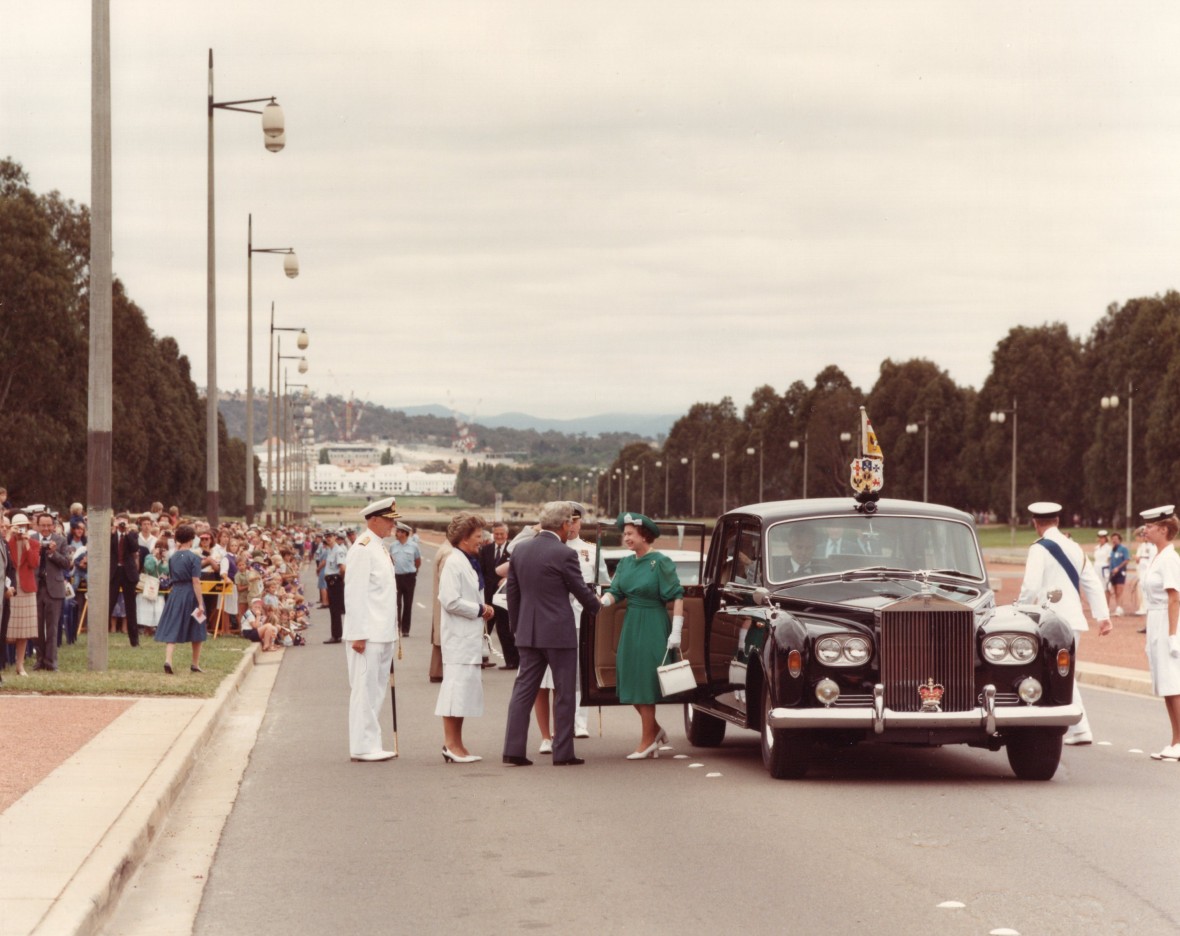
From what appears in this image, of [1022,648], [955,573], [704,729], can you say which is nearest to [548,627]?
[704,729]

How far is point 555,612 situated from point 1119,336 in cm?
11820

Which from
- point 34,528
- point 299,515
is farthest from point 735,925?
point 299,515

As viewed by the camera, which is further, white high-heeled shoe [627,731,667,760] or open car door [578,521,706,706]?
open car door [578,521,706,706]

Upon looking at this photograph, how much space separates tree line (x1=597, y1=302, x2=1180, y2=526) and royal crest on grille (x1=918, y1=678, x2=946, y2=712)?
83.6m

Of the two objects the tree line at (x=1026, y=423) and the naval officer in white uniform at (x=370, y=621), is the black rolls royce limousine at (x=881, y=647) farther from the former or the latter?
the tree line at (x=1026, y=423)

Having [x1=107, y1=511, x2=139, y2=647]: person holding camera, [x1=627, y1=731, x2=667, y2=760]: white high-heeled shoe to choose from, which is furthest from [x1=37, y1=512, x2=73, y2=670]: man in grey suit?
[x1=627, y1=731, x2=667, y2=760]: white high-heeled shoe

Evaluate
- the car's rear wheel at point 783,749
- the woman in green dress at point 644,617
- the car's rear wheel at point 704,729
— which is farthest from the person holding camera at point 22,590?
the car's rear wheel at point 783,749

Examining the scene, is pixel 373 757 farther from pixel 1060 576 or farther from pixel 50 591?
pixel 50 591

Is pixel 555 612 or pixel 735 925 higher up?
pixel 555 612

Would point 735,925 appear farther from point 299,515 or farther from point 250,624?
point 299,515

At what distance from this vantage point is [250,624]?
1173 inches

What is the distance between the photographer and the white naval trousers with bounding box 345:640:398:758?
1399 cm

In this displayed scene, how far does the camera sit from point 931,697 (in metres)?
12.3

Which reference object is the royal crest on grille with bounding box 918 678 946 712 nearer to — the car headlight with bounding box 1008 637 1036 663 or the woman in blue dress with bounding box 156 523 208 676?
the car headlight with bounding box 1008 637 1036 663
